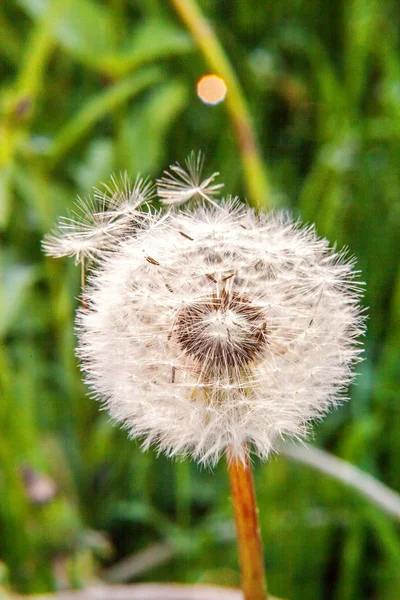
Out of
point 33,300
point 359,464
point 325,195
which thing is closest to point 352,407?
point 359,464

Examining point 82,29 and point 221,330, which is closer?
point 221,330

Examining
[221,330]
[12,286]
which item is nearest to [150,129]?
[12,286]

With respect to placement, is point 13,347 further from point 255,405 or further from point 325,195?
point 255,405

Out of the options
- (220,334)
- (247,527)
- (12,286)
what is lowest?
(247,527)

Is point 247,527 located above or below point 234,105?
below

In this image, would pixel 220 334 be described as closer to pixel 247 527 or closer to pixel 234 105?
pixel 247 527

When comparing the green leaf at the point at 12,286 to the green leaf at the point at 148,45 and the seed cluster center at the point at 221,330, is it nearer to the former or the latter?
the green leaf at the point at 148,45
